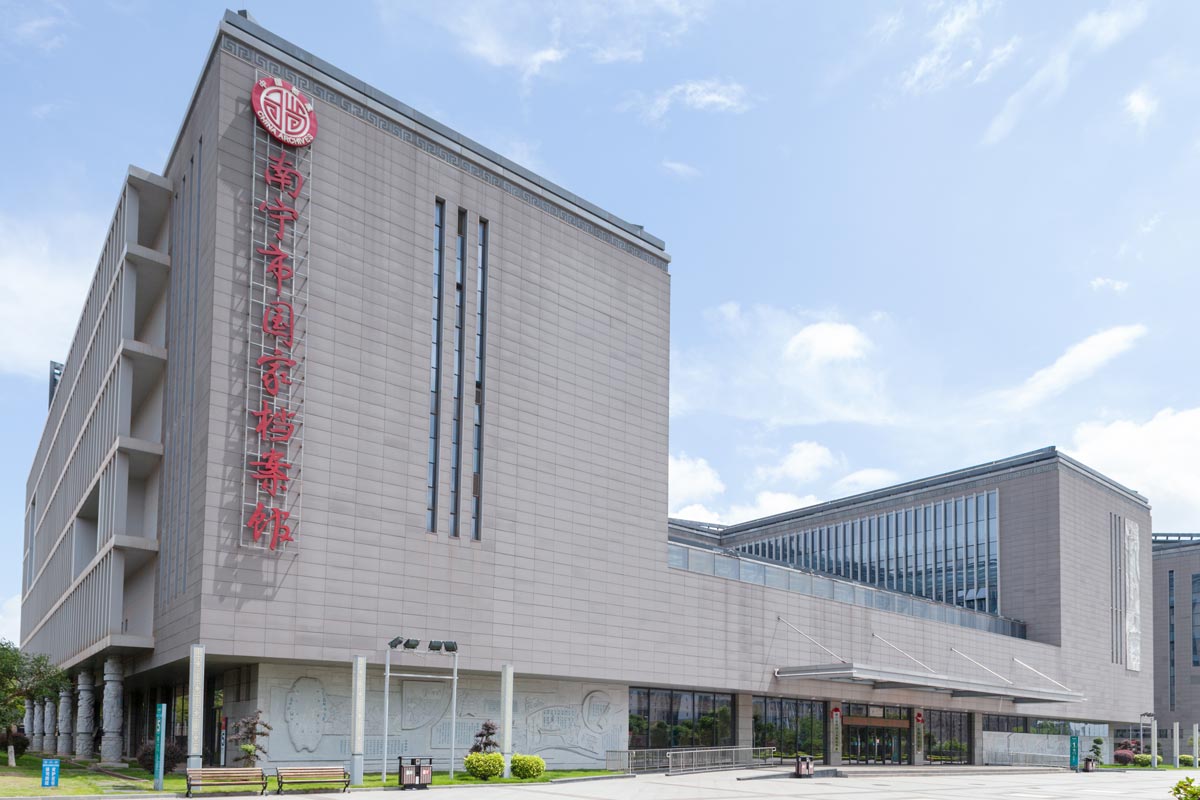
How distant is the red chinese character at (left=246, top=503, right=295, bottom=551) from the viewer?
3703cm

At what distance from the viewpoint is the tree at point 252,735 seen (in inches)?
1416

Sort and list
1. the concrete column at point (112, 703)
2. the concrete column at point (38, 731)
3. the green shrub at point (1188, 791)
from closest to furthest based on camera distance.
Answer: the green shrub at point (1188, 791), the concrete column at point (112, 703), the concrete column at point (38, 731)

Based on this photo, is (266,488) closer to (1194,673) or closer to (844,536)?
(844,536)

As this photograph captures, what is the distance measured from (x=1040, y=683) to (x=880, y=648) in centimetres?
1993

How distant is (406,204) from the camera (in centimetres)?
4347

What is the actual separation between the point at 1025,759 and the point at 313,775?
60761 millimetres

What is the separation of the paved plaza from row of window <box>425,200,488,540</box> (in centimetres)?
1123

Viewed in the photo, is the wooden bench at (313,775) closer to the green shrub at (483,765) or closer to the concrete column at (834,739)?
the green shrub at (483,765)

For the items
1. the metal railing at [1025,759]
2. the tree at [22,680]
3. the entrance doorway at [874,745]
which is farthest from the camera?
the metal railing at [1025,759]

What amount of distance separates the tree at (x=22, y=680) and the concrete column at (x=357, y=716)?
17.1 meters

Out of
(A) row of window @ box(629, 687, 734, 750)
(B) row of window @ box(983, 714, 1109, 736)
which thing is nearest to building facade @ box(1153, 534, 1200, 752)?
(B) row of window @ box(983, 714, 1109, 736)

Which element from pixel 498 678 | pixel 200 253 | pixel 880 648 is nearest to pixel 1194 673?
pixel 880 648

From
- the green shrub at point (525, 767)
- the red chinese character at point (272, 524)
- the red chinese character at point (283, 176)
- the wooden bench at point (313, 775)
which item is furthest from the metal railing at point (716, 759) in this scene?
the red chinese character at point (283, 176)

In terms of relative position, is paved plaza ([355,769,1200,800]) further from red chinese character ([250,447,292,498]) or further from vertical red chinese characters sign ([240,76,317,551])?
red chinese character ([250,447,292,498])
